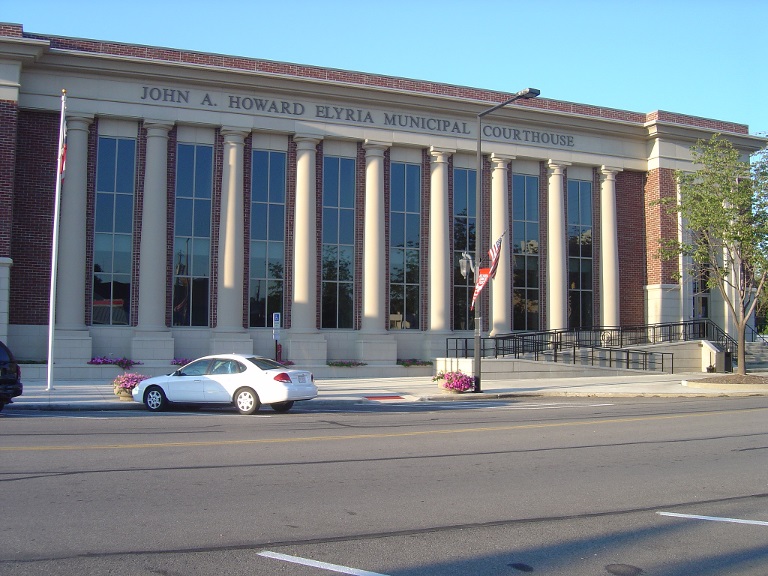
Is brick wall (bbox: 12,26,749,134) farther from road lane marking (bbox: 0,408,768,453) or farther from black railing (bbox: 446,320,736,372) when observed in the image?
road lane marking (bbox: 0,408,768,453)

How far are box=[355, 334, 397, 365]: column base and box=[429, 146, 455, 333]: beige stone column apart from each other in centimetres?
210

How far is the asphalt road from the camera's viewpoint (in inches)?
225

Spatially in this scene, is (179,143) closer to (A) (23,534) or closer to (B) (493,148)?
(B) (493,148)

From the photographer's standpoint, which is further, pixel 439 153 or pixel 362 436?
pixel 439 153

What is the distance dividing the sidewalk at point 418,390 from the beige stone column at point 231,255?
3950 mm

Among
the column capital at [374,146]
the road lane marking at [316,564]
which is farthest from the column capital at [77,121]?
the road lane marking at [316,564]

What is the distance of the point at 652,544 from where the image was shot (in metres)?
6.21

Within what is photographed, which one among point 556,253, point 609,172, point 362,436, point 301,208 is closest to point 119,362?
point 301,208

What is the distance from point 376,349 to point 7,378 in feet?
49.4

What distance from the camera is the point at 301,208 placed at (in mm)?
28859

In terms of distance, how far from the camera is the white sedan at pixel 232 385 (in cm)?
1641

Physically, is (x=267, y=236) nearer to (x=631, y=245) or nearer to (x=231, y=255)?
(x=231, y=255)

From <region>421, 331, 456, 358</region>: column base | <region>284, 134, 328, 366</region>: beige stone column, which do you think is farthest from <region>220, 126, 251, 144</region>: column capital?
<region>421, 331, 456, 358</region>: column base

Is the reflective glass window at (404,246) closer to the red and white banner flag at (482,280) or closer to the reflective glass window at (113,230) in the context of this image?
the red and white banner flag at (482,280)
